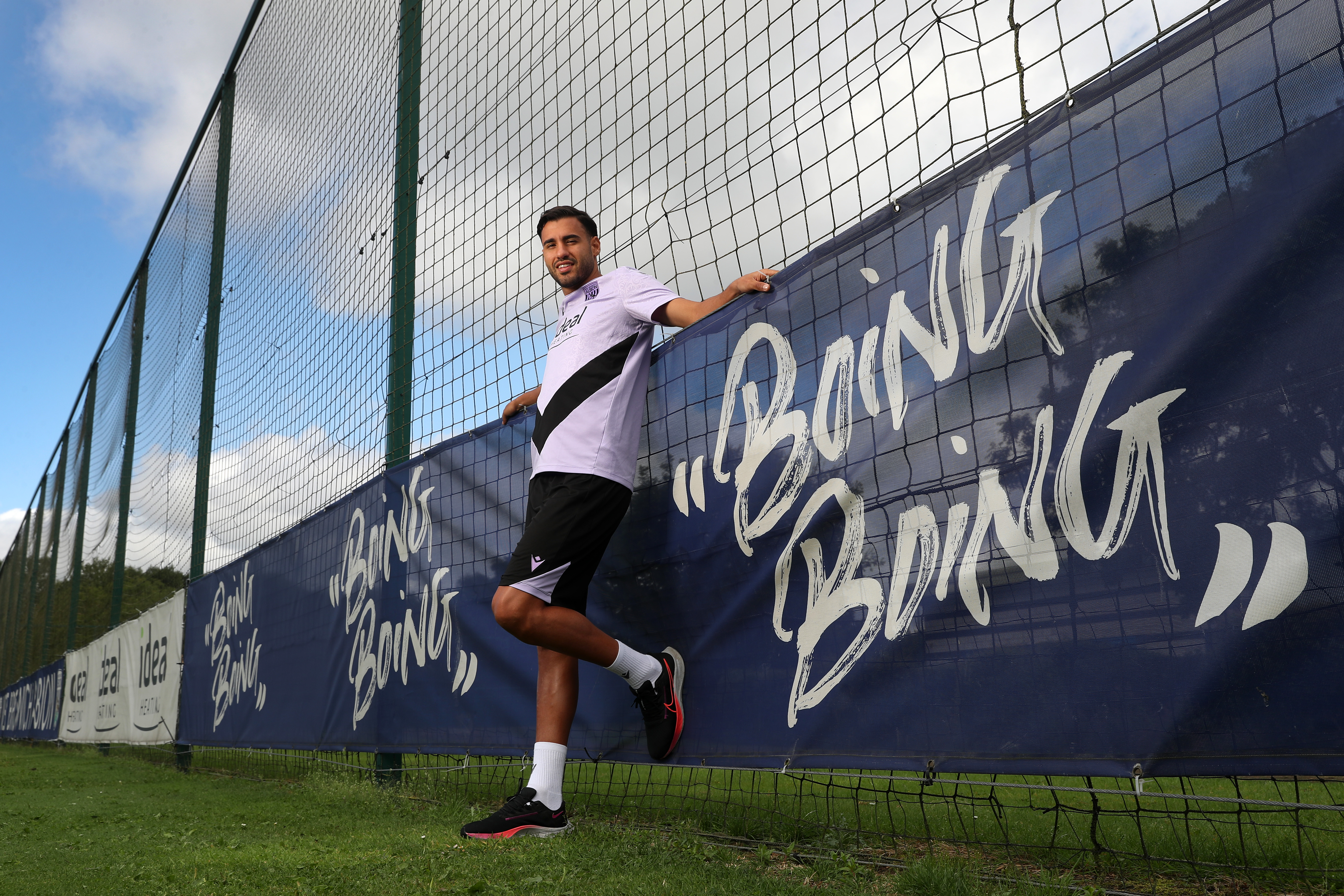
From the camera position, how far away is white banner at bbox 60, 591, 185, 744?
7797mm

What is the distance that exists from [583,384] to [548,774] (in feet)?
3.72

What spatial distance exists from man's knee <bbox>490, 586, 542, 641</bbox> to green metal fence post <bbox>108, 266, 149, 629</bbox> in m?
9.73

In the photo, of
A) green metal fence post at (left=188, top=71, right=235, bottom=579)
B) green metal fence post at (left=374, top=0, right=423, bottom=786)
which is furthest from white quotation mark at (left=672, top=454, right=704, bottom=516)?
green metal fence post at (left=188, top=71, right=235, bottom=579)

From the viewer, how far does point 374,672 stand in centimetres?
445

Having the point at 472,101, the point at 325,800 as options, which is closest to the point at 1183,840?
the point at 325,800

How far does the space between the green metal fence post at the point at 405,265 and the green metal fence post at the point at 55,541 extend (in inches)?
517

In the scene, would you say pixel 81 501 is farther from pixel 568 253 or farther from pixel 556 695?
pixel 556 695

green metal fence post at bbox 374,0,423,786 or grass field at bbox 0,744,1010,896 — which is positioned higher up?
green metal fence post at bbox 374,0,423,786

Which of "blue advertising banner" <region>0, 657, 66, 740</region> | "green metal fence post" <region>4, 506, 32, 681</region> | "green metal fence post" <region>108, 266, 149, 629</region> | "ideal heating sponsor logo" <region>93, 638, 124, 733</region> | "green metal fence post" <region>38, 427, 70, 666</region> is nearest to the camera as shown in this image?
"ideal heating sponsor logo" <region>93, 638, 124, 733</region>

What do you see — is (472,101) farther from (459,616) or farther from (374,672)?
(374,672)

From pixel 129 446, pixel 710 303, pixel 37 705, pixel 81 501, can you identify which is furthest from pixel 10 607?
pixel 710 303

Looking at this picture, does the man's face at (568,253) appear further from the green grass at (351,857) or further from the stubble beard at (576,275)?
the green grass at (351,857)

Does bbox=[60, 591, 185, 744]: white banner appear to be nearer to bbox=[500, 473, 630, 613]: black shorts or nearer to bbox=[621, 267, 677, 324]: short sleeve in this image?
bbox=[500, 473, 630, 613]: black shorts

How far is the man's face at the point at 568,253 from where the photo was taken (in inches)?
126
